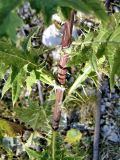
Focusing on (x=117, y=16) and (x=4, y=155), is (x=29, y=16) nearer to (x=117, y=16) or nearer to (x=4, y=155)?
(x=4, y=155)

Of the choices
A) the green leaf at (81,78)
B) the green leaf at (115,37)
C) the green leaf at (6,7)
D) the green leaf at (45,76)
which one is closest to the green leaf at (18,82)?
the green leaf at (45,76)

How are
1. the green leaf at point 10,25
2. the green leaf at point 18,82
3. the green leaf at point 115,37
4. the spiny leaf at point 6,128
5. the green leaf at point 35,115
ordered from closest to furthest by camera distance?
1. the green leaf at point 10,25
2. the green leaf at point 115,37
3. the green leaf at point 18,82
4. the green leaf at point 35,115
5. the spiny leaf at point 6,128

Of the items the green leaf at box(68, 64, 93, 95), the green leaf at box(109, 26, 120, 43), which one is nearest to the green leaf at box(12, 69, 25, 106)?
the green leaf at box(68, 64, 93, 95)

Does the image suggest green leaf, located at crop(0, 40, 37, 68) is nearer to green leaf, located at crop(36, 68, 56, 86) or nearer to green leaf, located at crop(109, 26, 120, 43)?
green leaf, located at crop(36, 68, 56, 86)

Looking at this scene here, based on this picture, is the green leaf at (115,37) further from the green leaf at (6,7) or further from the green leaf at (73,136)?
the green leaf at (73,136)

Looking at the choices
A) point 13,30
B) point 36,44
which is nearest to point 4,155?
point 36,44

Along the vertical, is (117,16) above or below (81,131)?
above

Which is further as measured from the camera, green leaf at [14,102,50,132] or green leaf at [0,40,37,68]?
green leaf at [14,102,50,132]
